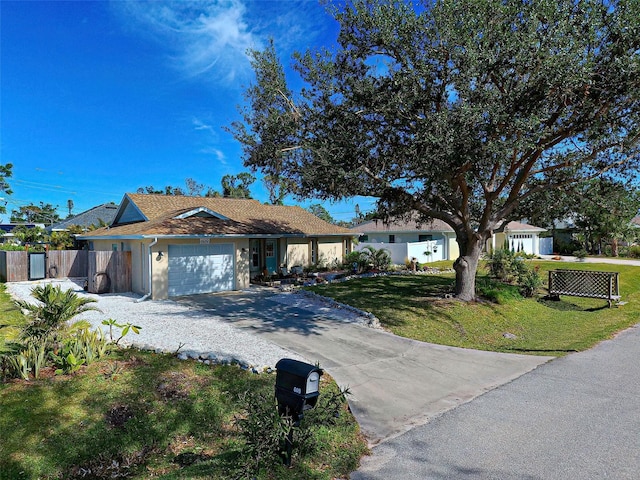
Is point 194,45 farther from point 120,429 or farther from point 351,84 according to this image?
point 120,429

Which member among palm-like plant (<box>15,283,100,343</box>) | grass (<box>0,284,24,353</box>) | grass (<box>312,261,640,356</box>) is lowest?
grass (<box>312,261,640,356</box>)

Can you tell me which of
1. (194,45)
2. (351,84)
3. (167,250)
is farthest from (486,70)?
(167,250)

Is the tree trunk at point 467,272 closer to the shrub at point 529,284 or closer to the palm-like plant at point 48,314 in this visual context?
the shrub at point 529,284

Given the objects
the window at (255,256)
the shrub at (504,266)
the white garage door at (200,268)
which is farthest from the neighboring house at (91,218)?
the shrub at (504,266)

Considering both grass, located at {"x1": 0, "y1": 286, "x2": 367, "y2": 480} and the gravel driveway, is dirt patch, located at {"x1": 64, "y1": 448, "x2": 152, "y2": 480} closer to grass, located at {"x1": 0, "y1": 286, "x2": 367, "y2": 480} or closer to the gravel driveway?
grass, located at {"x1": 0, "y1": 286, "x2": 367, "y2": 480}

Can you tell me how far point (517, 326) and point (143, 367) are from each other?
10.4 metres

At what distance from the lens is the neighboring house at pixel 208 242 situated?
1393 cm

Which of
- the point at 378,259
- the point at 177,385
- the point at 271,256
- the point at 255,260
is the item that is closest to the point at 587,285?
the point at 378,259

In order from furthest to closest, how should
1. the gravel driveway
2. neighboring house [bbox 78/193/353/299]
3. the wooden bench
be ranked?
the wooden bench → neighboring house [bbox 78/193/353/299] → the gravel driveway

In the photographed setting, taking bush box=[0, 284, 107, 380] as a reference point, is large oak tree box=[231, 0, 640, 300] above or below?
above

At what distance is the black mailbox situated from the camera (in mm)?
3469

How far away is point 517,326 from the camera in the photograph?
37.8 ft

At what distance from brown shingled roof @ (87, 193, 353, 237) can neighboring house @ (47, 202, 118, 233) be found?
12082 millimetres

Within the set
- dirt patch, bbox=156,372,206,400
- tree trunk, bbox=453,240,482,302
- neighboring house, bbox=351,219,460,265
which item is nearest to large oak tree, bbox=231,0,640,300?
tree trunk, bbox=453,240,482,302
